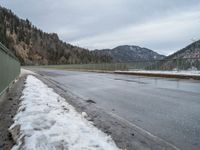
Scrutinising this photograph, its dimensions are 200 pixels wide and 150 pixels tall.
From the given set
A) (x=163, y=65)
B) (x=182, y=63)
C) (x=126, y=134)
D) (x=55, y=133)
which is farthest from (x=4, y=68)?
(x=163, y=65)

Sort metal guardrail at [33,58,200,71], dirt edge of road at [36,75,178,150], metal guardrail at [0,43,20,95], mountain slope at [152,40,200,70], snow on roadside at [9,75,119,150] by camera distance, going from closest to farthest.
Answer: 1. snow on roadside at [9,75,119,150]
2. dirt edge of road at [36,75,178,150]
3. metal guardrail at [0,43,20,95]
4. mountain slope at [152,40,200,70]
5. metal guardrail at [33,58,200,71]

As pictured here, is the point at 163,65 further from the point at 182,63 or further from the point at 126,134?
the point at 126,134

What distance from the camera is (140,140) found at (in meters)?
5.62

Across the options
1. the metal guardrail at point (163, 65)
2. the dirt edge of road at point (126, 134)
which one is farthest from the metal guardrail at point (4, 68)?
the metal guardrail at point (163, 65)

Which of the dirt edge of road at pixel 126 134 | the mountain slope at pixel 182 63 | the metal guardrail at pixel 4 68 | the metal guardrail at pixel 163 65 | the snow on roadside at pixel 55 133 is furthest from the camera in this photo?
the metal guardrail at pixel 163 65

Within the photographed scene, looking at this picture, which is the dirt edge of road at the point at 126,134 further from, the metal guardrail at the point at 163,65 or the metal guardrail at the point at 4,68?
the metal guardrail at the point at 163,65

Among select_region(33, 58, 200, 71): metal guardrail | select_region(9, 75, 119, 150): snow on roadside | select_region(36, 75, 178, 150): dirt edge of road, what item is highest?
select_region(33, 58, 200, 71): metal guardrail

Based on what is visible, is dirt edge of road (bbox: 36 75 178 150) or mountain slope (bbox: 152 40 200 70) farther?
mountain slope (bbox: 152 40 200 70)

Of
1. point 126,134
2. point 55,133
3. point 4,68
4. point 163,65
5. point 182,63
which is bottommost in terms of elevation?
point 126,134

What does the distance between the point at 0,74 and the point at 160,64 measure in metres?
21.8

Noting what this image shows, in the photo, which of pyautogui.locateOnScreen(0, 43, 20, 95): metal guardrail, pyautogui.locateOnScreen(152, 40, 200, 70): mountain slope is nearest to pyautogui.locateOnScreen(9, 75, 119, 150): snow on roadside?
pyautogui.locateOnScreen(0, 43, 20, 95): metal guardrail

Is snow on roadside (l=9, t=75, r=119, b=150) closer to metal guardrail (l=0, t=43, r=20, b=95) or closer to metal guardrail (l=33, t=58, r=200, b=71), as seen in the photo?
metal guardrail (l=0, t=43, r=20, b=95)

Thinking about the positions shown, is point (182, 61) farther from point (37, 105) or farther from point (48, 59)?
point (48, 59)

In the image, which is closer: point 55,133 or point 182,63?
point 55,133
